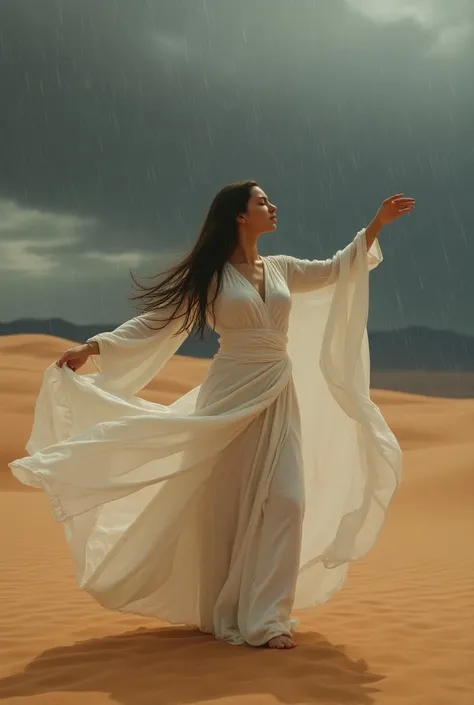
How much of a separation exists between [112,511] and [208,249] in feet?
5.74

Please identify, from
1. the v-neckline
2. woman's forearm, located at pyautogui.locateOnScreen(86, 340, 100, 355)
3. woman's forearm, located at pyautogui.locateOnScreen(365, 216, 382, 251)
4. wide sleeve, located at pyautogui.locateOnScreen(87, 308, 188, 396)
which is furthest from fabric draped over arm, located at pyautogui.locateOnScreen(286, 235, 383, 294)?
woman's forearm, located at pyautogui.locateOnScreen(86, 340, 100, 355)

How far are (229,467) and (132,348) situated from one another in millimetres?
1025

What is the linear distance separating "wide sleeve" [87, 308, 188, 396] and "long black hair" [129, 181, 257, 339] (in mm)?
64

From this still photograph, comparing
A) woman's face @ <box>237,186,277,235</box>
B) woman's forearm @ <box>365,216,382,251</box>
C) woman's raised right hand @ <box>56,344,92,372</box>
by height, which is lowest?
woman's raised right hand @ <box>56,344,92,372</box>

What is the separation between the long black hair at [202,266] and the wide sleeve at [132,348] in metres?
0.06

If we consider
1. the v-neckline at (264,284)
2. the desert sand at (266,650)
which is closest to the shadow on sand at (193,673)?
the desert sand at (266,650)

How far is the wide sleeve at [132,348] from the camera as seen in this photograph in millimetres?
6062

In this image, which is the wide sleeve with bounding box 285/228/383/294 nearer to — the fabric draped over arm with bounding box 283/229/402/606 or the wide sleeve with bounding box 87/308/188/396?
the fabric draped over arm with bounding box 283/229/402/606

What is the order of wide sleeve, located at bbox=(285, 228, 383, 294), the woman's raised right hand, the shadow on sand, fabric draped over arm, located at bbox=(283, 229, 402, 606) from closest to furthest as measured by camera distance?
the shadow on sand, fabric draped over arm, located at bbox=(283, 229, 402, 606), the woman's raised right hand, wide sleeve, located at bbox=(285, 228, 383, 294)

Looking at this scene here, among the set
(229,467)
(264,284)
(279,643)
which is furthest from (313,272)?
(279,643)

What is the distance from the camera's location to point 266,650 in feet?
17.1

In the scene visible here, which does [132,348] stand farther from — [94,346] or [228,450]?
[228,450]

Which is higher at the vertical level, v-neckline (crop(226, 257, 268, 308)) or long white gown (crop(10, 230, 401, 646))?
v-neckline (crop(226, 257, 268, 308))

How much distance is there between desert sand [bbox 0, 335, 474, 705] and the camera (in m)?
4.62
